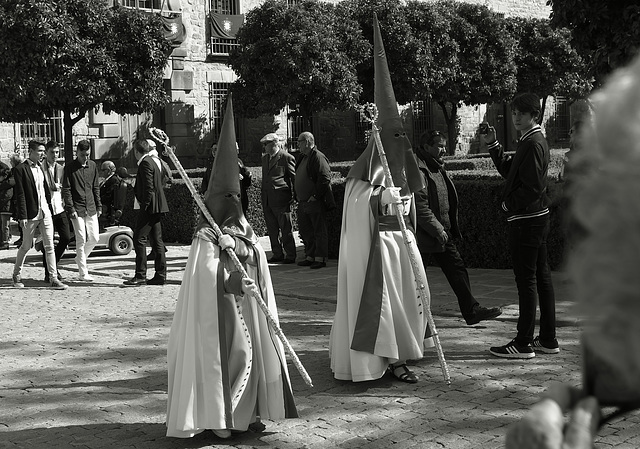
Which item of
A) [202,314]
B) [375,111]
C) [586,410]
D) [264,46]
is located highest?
[264,46]

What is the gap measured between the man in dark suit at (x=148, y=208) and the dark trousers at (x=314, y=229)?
205 cm

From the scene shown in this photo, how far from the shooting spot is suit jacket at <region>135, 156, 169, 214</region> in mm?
10773

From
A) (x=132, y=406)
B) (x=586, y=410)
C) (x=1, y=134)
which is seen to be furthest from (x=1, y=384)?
(x=1, y=134)

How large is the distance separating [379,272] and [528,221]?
1.23m

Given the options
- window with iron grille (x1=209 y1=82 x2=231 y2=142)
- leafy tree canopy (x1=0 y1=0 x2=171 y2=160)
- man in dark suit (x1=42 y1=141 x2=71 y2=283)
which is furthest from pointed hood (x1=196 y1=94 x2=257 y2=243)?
window with iron grille (x1=209 y1=82 x2=231 y2=142)

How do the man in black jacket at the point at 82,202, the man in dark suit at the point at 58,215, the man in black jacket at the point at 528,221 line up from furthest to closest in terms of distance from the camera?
the man in dark suit at the point at 58,215, the man in black jacket at the point at 82,202, the man in black jacket at the point at 528,221

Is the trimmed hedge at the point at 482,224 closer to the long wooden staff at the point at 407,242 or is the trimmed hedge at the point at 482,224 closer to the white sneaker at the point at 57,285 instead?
the long wooden staff at the point at 407,242

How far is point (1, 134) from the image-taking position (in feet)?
72.6

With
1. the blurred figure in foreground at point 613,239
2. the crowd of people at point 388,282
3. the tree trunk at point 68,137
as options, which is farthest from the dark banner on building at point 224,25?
the blurred figure in foreground at point 613,239

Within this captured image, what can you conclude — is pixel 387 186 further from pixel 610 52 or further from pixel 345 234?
pixel 610 52

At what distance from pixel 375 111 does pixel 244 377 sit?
2374 millimetres

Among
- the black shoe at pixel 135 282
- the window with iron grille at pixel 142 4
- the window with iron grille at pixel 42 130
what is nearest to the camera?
the black shoe at pixel 135 282

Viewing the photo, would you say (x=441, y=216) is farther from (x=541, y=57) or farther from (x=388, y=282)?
(x=541, y=57)

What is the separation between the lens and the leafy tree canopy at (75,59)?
17.6 meters
